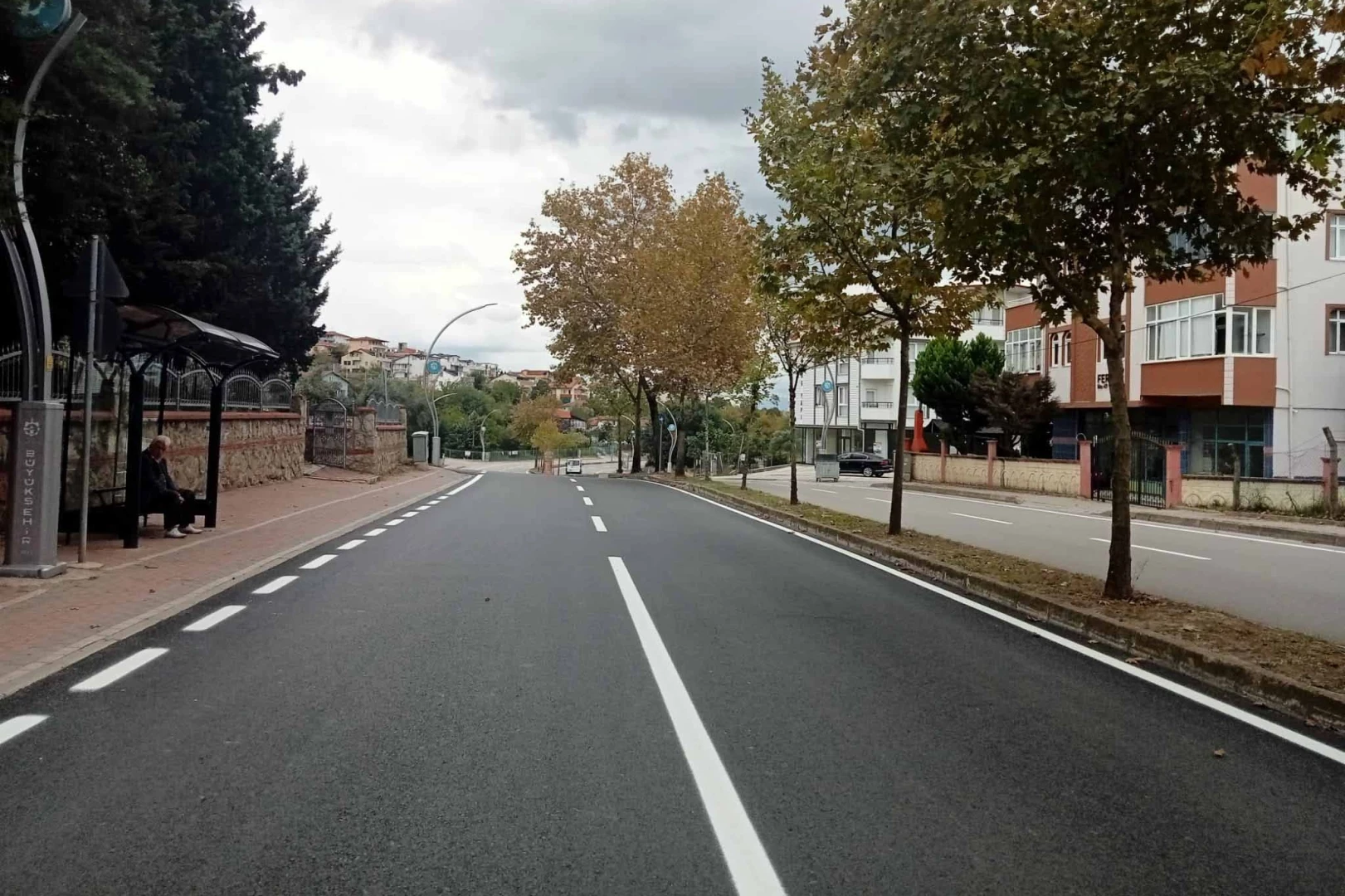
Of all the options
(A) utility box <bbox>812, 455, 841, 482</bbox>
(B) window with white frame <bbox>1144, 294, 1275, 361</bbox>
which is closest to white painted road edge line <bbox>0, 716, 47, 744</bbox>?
(B) window with white frame <bbox>1144, 294, 1275, 361</bbox>

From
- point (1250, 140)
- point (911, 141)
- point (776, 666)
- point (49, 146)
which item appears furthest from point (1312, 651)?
point (49, 146)

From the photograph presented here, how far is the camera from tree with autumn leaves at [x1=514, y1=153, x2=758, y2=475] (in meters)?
37.2

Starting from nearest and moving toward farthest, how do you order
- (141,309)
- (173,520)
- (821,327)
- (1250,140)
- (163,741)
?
(163,741), (1250,140), (141,309), (173,520), (821,327)

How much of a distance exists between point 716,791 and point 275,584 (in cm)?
695

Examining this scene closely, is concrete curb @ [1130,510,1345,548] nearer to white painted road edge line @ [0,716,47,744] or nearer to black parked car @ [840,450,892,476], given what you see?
white painted road edge line @ [0,716,47,744]

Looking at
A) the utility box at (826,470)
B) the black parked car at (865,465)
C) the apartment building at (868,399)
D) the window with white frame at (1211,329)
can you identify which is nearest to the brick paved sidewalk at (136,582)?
the window with white frame at (1211,329)

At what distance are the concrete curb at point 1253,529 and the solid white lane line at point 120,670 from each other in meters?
18.5

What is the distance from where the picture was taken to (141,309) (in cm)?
1261

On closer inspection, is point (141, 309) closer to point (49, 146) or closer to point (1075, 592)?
point (49, 146)

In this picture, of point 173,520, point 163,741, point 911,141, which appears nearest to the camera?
point 163,741

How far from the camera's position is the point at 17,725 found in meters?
5.32

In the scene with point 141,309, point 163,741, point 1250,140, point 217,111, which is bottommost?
point 163,741

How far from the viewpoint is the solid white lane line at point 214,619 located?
798cm

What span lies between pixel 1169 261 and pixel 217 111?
17387mm
